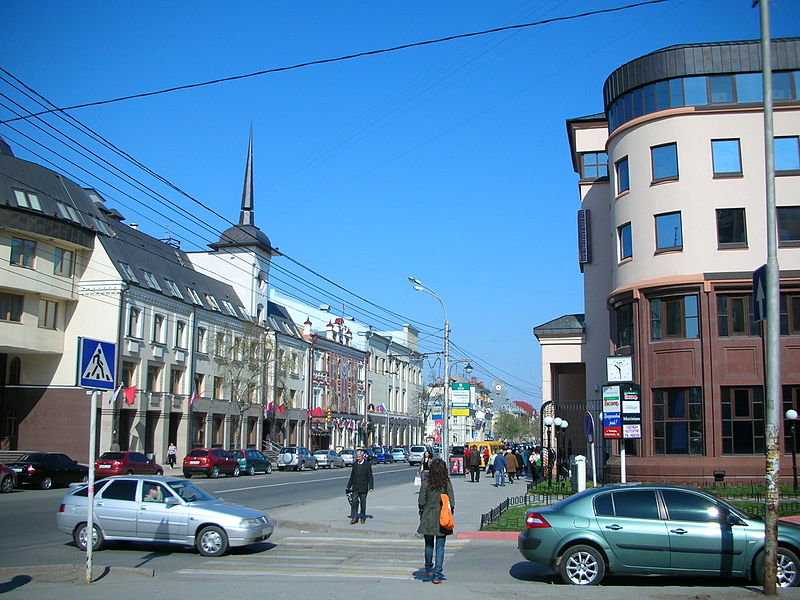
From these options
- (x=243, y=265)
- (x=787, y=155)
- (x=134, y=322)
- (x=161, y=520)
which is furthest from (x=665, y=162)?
(x=243, y=265)

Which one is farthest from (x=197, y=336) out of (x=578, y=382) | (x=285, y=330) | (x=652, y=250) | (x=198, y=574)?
(x=198, y=574)

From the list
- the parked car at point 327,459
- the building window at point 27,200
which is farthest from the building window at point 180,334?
the parked car at point 327,459

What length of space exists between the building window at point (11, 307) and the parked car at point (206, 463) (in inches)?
480

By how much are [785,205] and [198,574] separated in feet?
85.5

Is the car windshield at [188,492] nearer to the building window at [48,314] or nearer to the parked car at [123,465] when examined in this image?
the parked car at [123,465]

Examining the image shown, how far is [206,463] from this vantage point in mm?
43875

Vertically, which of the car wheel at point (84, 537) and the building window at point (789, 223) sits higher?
the building window at point (789, 223)

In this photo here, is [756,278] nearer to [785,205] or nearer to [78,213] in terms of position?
[785,205]

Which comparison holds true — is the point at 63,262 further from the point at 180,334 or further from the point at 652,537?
the point at 652,537

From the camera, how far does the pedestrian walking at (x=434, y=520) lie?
11.8 meters

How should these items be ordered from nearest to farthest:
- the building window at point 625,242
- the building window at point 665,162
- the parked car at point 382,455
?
the building window at point 665,162
the building window at point 625,242
the parked car at point 382,455

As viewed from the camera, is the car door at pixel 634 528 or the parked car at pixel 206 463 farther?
the parked car at pixel 206 463

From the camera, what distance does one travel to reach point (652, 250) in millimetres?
31422

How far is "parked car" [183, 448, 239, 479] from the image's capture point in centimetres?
4375
